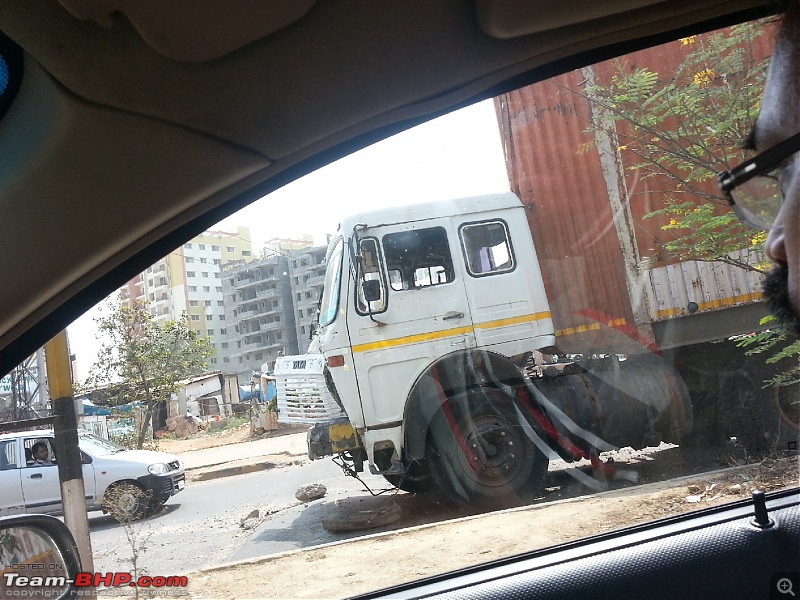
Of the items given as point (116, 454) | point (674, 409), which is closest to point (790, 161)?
point (116, 454)

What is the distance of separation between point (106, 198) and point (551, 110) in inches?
115

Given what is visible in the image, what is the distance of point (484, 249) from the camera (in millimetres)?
4562

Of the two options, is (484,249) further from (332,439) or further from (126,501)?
(126,501)

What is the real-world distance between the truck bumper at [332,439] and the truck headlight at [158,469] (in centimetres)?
141

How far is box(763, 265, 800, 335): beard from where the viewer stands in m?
1.10

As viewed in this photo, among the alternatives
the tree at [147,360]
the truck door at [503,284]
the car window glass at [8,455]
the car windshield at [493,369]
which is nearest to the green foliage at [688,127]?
the car windshield at [493,369]

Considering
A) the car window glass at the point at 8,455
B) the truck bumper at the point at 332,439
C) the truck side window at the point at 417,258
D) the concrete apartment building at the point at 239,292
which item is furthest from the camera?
the truck side window at the point at 417,258

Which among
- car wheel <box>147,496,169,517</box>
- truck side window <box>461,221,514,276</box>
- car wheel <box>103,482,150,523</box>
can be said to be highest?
truck side window <box>461,221,514,276</box>

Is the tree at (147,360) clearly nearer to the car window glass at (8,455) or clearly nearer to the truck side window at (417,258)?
the car window glass at (8,455)

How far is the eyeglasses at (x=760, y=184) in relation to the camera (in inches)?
41.5

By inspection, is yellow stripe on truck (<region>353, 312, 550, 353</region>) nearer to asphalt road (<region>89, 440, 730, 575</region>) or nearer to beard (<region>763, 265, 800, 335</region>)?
asphalt road (<region>89, 440, 730, 575</region>)

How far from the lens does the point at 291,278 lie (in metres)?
3.08

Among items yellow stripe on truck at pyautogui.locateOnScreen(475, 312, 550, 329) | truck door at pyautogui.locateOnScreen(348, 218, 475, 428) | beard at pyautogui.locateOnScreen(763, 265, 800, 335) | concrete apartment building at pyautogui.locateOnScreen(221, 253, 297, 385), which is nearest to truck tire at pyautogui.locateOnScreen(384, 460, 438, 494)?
truck door at pyautogui.locateOnScreen(348, 218, 475, 428)

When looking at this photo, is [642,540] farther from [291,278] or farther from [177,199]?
[291,278]
